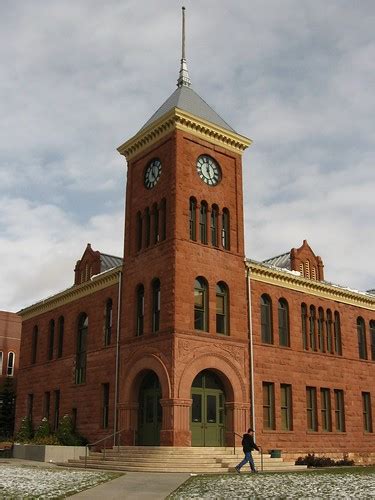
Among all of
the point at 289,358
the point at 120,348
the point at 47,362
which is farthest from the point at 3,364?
the point at 289,358

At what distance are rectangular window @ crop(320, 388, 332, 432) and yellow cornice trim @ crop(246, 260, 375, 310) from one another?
556 cm

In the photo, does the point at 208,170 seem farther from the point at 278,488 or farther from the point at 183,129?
the point at 278,488

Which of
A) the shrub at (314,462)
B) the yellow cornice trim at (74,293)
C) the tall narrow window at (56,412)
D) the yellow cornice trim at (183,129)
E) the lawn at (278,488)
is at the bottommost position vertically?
the shrub at (314,462)

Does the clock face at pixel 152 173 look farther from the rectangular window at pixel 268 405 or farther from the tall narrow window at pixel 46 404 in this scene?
the tall narrow window at pixel 46 404

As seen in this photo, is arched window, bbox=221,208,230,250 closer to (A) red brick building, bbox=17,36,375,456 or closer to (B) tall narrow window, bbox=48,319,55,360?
(A) red brick building, bbox=17,36,375,456

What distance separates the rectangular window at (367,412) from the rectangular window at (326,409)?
3357 millimetres

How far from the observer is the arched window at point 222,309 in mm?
30156

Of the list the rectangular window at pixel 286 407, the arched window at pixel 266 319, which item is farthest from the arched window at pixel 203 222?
the rectangular window at pixel 286 407

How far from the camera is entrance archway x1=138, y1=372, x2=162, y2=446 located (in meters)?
28.5

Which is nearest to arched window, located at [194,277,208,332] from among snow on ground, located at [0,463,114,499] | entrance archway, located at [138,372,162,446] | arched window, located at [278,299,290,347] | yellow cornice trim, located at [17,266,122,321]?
entrance archway, located at [138,372,162,446]

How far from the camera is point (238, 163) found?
33.7m

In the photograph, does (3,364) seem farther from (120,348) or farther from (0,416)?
(120,348)

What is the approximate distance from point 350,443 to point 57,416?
17171mm

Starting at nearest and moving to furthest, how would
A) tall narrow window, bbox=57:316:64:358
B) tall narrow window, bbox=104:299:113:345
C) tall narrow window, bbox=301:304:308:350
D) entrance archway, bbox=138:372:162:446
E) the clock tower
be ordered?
the clock tower, entrance archway, bbox=138:372:162:446, tall narrow window, bbox=104:299:113:345, tall narrow window, bbox=301:304:308:350, tall narrow window, bbox=57:316:64:358
